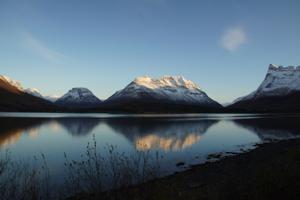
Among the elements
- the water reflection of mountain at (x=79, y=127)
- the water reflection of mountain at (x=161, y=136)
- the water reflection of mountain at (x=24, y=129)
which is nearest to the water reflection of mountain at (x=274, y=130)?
the water reflection of mountain at (x=161, y=136)

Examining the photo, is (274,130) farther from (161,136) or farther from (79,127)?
(79,127)

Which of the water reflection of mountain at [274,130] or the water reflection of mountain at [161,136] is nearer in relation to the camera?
the water reflection of mountain at [161,136]

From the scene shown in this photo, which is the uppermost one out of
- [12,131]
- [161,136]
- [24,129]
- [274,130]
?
[24,129]

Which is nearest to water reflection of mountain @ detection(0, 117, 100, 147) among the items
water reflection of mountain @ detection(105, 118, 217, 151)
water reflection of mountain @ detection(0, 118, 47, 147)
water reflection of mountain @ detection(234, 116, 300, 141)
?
water reflection of mountain @ detection(0, 118, 47, 147)

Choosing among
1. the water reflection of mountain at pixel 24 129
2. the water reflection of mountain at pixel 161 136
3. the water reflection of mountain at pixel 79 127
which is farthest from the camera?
the water reflection of mountain at pixel 79 127

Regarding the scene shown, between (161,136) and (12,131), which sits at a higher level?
(12,131)

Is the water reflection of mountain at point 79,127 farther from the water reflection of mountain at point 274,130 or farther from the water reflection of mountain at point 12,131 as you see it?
the water reflection of mountain at point 274,130

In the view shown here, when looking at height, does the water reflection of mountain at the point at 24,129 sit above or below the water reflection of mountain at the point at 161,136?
above

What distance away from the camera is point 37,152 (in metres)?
39.2

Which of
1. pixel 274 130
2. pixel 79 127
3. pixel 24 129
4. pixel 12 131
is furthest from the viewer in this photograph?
pixel 79 127

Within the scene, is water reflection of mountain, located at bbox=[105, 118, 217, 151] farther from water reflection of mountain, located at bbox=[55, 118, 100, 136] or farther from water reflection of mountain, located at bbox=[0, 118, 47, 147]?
water reflection of mountain, located at bbox=[0, 118, 47, 147]

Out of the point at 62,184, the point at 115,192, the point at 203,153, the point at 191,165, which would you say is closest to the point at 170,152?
the point at 203,153

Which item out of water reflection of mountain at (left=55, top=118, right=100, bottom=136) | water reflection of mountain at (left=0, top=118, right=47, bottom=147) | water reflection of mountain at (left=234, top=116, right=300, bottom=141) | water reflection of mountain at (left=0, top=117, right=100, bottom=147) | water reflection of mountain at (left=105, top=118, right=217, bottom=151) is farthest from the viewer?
water reflection of mountain at (left=55, top=118, right=100, bottom=136)

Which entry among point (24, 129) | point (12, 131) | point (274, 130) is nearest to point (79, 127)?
point (24, 129)
